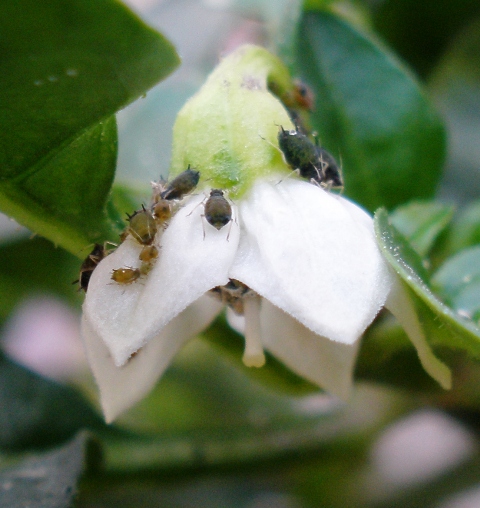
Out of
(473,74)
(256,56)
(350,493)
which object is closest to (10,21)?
(256,56)

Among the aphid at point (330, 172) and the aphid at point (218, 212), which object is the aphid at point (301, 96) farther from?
the aphid at point (218, 212)

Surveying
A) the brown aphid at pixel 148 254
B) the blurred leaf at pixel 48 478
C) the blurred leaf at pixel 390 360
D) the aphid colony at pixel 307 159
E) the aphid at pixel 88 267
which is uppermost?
the aphid colony at pixel 307 159

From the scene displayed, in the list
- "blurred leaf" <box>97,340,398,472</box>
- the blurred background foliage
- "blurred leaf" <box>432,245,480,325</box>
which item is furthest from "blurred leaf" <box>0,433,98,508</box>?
"blurred leaf" <box>432,245,480,325</box>

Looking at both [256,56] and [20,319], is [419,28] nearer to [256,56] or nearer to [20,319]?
[256,56]

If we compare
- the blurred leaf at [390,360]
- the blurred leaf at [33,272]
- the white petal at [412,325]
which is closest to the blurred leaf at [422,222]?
the blurred leaf at [390,360]

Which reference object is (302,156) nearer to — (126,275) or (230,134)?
(230,134)
